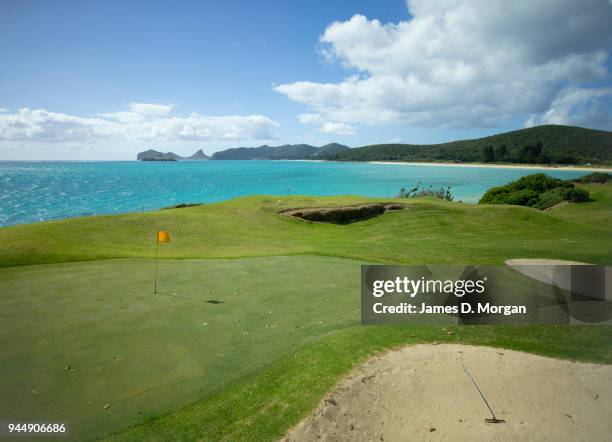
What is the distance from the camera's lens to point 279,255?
46.8ft

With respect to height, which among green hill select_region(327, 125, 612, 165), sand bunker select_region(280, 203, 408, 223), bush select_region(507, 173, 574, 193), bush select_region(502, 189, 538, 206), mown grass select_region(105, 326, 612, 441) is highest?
green hill select_region(327, 125, 612, 165)

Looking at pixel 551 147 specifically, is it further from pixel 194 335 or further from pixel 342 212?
pixel 194 335

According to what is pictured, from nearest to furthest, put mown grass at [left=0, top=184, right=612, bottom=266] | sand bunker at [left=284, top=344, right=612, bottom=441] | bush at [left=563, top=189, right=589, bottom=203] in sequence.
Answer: sand bunker at [left=284, top=344, right=612, bottom=441] < mown grass at [left=0, top=184, right=612, bottom=266] < bush at [left=563, top=189, right=589, bottom=203]

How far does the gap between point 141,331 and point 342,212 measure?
22.2m

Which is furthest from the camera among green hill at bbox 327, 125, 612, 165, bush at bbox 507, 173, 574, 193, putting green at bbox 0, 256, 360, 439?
green hill at bbox 327, 125, 612, 165

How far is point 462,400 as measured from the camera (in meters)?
4.67

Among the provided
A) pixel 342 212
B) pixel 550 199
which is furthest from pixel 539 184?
pixel 342 212

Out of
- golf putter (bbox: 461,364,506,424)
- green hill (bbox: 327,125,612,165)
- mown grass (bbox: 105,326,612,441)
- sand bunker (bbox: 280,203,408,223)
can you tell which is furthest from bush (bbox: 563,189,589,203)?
green hill (bbox: 327,125,612,165)

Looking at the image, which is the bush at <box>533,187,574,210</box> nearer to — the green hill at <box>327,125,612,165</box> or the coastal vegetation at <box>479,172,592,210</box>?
the coastal vegetation at <box>479,172,592,210</box>

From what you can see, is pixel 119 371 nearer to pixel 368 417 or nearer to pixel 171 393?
pixel 171 393

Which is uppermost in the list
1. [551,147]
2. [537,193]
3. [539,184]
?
[551,147]

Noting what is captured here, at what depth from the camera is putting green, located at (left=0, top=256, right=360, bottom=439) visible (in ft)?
15.9

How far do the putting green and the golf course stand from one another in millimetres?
26

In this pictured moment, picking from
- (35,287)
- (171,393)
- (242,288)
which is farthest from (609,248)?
(35,287)
